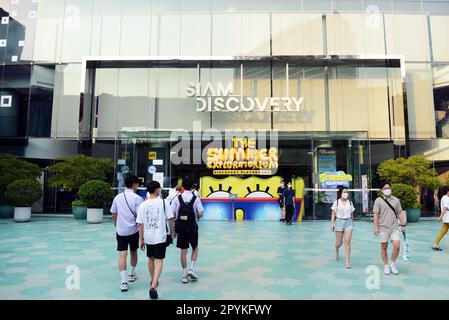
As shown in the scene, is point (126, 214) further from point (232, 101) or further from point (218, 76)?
point (218, 76)

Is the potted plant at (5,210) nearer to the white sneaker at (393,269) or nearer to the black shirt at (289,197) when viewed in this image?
the black shirt at (289,197)

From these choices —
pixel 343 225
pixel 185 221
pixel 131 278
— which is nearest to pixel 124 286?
pixel 131 278

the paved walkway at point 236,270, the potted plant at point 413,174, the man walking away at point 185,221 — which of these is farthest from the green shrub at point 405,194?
the man walking away at point 185,221

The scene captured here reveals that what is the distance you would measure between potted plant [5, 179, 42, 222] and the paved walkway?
3.69m

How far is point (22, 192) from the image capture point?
13.7 m

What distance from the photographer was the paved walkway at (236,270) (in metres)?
4.80

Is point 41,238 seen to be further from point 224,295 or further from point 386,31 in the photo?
point 386,31

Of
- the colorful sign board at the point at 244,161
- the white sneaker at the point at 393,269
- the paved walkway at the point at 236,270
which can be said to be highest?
the colorful sign board at the point at 244,161

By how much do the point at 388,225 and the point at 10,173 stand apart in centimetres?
1590

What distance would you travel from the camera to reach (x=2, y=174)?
14.6 meters

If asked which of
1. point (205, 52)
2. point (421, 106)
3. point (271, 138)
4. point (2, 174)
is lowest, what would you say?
point (2, 174)

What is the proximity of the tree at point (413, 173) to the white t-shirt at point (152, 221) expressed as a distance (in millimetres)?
13556

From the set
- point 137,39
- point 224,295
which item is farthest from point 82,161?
point 224,295

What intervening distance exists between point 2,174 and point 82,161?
3644mm
